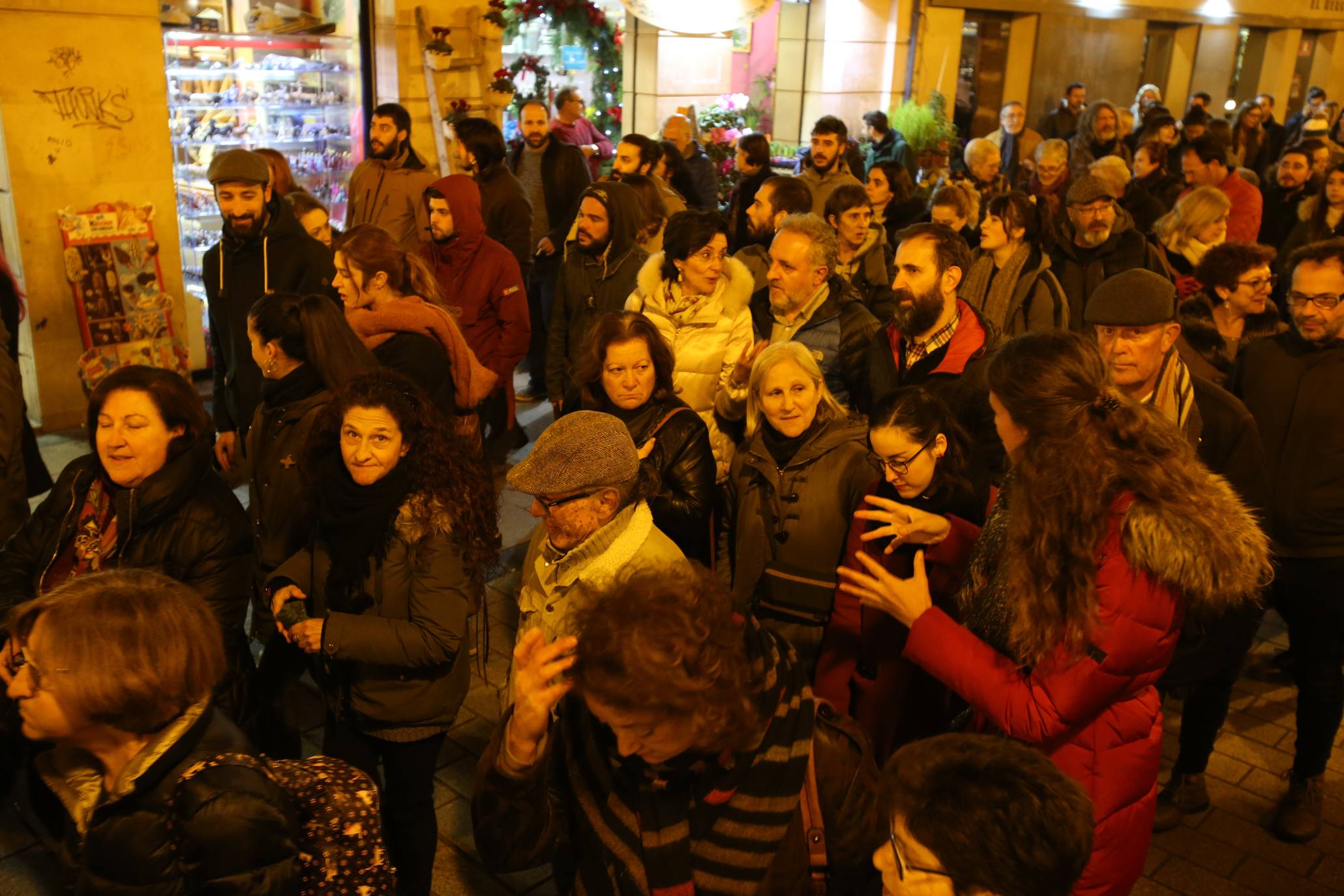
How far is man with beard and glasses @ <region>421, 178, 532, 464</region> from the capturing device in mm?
6754

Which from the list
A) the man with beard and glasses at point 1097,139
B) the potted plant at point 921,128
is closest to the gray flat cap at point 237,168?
the potted plant at point 921,128

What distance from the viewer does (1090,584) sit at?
2.51 m

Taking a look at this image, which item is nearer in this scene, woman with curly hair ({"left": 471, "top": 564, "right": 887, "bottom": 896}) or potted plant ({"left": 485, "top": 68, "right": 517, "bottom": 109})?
woman with curly hair ({"left": 471, "top": 564, "right": 887, "bottom": 896})

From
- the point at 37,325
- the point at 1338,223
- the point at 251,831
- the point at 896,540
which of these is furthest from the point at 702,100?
the point at 251,831

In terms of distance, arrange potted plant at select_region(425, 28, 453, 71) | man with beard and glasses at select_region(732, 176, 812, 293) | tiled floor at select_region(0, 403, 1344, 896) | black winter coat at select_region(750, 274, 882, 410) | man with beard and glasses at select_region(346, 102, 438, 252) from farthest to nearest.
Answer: potted plant at select_region(425, 28, 453, 71) → man with beard and glasses at select_region(346, 102, 438, 252) → man with beard and glasses at select_region(732, 176, 812, 293) → black winter coat at select_region(750, 274, 882, 410) → tiled floor at select_region(0, 403, 1344, 896)

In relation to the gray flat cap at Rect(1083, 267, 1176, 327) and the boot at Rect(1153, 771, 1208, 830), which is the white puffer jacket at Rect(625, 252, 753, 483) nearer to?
the gray flat cap at Rect(1083, 267, 1176, 327)

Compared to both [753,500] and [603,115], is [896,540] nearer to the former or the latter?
[753,500]

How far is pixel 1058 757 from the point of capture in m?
2.72

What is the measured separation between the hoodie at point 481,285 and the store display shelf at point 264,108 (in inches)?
133

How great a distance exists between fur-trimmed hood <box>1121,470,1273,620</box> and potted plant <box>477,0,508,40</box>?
30.4 ft

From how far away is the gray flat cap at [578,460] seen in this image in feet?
9.89

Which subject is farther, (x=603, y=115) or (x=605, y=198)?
(x=603, y=115)

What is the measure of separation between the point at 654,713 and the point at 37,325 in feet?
23.9

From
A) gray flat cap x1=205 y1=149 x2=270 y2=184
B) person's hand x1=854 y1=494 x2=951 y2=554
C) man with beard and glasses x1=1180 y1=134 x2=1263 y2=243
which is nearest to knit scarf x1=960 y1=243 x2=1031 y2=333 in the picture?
person's hand x1=854 y1=494 x2=951 y2=554
